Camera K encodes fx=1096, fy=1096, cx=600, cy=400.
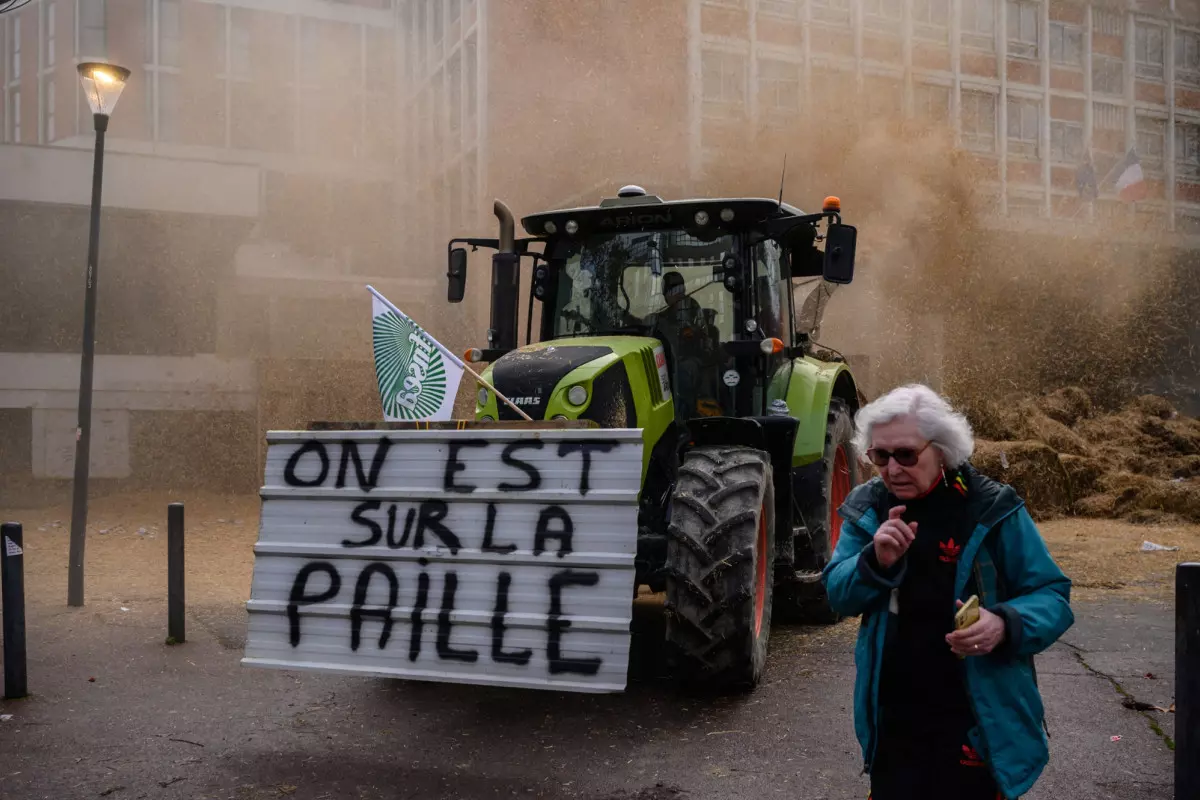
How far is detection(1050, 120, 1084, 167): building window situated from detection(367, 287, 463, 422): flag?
37.4 meters

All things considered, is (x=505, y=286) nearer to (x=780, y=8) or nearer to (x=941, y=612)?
(x=941, y=612)

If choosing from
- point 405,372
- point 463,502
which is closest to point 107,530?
point 405,372

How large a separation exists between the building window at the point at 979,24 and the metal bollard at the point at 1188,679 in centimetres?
3570

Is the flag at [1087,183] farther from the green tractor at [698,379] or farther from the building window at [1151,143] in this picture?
the green tractor at [698,379]

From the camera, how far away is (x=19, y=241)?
18.4m

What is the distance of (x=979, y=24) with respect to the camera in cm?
3641

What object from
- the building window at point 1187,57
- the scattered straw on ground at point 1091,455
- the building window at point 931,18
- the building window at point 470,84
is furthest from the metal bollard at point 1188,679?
the building window at point 1187,57

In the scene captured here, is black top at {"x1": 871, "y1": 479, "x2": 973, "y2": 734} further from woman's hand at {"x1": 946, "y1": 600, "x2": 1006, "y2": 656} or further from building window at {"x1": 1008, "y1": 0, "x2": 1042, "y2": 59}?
building window at {"x1": 1008, "y1": 0, "x2": 1042, "y2": 59}

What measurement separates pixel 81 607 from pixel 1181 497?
37.4 feet

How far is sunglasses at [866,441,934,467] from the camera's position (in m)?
2.79

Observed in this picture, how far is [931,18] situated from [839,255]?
32.9 metres

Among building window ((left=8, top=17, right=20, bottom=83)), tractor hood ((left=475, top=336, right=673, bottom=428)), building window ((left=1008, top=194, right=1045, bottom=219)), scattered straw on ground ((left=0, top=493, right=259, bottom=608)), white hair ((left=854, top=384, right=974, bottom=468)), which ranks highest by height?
building window ((left=8, top=17, right=20, bottom=83))

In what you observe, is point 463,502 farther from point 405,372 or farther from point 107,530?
point 107,530

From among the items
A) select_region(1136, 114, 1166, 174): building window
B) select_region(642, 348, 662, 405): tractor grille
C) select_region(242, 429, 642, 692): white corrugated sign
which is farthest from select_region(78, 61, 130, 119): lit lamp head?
select_region(1136, 114, 1166, 174): building window
